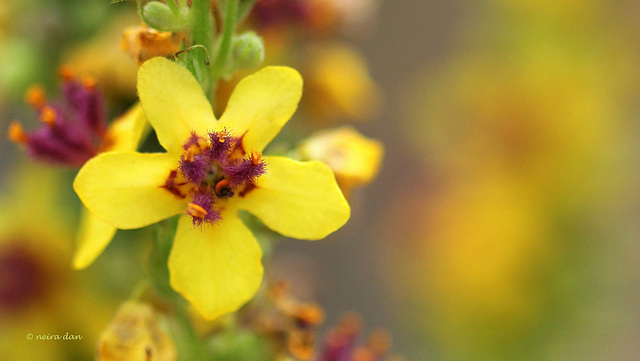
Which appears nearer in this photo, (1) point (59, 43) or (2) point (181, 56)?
(2) point (181, 56)

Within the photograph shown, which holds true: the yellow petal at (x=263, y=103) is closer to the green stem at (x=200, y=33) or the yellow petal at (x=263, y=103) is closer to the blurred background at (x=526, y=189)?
the green stem at (x=200, y=33)

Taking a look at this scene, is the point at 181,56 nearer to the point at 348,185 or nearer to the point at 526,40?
the point at 348,185

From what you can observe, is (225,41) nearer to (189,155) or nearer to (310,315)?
(189,155)

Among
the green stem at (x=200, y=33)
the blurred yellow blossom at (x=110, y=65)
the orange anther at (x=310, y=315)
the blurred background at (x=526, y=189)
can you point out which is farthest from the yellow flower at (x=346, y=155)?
the blurred background at (x=526, y=189)

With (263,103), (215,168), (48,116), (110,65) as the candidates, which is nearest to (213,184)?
(215,168)

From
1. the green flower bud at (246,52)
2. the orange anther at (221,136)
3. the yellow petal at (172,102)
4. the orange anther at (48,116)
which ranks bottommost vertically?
the orange anther at (48,116)

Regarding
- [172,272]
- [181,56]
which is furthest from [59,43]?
[172,272]
